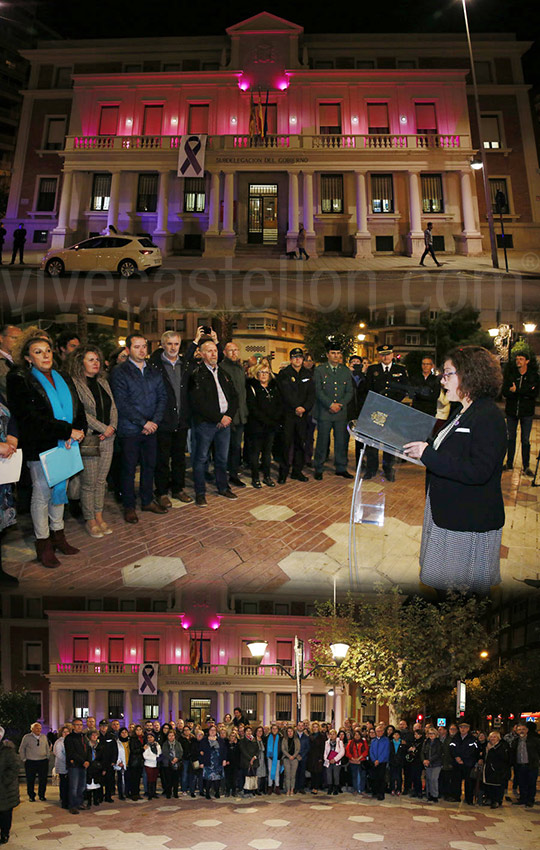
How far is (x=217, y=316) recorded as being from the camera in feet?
17.6

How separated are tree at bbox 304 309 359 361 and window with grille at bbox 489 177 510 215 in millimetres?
1757

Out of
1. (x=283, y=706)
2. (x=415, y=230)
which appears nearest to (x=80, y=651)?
(x=283, y=706)

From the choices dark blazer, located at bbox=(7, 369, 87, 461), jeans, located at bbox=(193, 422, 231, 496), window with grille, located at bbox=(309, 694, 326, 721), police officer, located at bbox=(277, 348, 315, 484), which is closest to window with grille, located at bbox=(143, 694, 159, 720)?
window with grille, located at bbox=(309, 694, 326, 721)

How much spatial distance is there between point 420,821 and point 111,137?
767 cm

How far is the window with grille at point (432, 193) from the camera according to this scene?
5789mm

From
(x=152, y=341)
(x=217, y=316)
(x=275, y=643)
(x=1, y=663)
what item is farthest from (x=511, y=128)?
(x=1, y=663)

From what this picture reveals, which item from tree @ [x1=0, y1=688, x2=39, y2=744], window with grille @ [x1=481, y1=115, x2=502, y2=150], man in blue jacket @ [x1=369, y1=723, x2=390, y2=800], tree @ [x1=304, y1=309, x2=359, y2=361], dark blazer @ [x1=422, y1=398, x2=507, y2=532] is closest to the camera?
dark blazer @ [x1=422, y1=398, x2=507, y2=532]

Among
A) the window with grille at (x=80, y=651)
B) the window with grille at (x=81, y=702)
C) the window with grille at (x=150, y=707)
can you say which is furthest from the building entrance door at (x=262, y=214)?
the window with grille at (x=81, y=702)

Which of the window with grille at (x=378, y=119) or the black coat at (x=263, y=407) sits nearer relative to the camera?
the black coat at (x=263, y=407)

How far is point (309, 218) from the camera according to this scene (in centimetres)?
587

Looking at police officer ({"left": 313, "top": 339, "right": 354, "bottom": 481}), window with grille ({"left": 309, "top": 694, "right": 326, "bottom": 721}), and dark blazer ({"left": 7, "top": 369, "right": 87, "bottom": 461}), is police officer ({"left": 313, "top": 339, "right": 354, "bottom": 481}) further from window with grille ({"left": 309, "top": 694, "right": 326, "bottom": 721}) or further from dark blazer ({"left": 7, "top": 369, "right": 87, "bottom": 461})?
window with grille ({"left": 309, "top": 694, "right": 326, "bottom": 721})

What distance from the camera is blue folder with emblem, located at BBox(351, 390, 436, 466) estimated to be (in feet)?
9.22

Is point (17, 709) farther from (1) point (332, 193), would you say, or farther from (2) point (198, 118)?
(1) point (332, 193)

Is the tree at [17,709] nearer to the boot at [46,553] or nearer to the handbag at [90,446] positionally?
the handbag at [90,446]
